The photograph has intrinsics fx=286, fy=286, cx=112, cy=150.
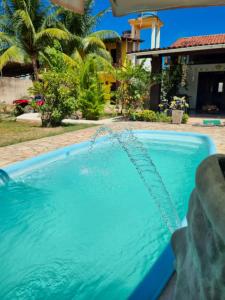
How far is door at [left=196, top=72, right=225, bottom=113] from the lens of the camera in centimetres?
1902

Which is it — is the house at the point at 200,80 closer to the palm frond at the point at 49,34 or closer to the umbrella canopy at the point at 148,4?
the palm frond at the point at 49,34

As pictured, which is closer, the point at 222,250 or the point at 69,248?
the point at 222,250

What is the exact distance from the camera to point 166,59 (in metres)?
19.9

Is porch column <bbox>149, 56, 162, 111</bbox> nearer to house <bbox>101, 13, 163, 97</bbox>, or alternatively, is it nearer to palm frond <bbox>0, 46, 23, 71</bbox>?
palm frond <bbox>0, 46, 23, 71</bbox>

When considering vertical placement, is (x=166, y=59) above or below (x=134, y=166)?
above

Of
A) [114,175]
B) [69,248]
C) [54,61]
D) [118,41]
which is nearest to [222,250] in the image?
[69,248]

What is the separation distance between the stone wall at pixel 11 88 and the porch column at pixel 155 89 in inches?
406

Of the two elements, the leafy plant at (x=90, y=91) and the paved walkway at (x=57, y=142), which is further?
the leafy plant at (x=90, y=91)

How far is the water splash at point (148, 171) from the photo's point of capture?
17.2 ft

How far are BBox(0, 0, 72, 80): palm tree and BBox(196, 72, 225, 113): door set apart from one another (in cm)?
1012

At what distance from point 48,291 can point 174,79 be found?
1634 centimetres

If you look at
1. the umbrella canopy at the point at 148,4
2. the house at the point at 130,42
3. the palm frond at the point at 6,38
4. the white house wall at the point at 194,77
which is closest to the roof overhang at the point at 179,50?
the white house wall at the point at 194,77

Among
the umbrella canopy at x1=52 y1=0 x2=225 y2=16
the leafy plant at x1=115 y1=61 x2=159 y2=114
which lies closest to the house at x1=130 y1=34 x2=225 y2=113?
the leafy plant at x1=115 y1=61 x2=159 y2=114

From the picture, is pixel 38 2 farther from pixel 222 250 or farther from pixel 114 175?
pixel 222 250
